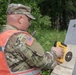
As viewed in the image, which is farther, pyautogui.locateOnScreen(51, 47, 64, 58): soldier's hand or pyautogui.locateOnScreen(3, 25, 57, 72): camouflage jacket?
pyautogui.locateOnScreen(51, 47, 64, 58): soldier's hand

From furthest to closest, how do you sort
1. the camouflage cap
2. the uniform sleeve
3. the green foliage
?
the green foliage
the camouflage cap
the uniform sleeve

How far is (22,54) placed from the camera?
3131 mm

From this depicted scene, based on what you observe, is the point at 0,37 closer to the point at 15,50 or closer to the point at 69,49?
the point at 15,50

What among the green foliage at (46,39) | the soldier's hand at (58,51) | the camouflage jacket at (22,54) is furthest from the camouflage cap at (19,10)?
the green foliage at (46,39)

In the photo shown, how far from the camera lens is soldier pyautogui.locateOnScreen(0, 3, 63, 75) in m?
3.14

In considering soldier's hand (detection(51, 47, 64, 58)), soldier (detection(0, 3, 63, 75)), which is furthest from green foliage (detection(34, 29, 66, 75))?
soldier (detection(0, 3, 63, 75))

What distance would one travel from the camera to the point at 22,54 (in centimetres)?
313

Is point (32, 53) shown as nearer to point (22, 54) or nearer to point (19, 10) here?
point (22, 54)

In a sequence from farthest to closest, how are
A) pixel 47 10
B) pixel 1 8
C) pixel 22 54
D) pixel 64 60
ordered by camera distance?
pixel 47 10, pixel 1 8, pixel 64 60, pixel 22 54

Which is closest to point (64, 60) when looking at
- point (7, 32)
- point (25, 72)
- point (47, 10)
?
point (25, 72)

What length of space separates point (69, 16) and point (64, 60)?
31475mm

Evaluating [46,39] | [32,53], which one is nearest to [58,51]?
→ [32,53]

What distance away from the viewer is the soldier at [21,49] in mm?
3137

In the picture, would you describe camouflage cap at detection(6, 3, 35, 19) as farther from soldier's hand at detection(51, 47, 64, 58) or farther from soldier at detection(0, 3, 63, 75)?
soldier's hand at detection(51, 47, 64, 58)
